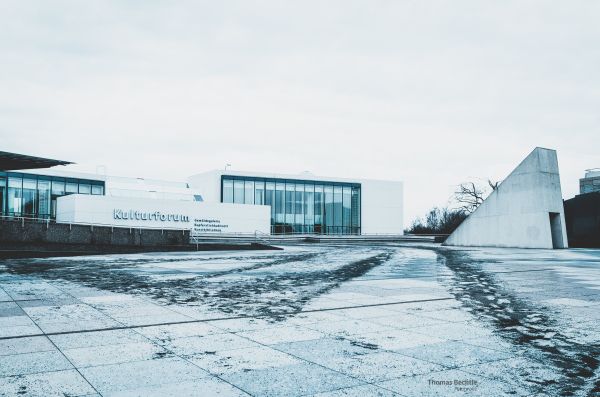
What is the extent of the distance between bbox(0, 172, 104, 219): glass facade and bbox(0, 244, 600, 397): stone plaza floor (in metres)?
45.7

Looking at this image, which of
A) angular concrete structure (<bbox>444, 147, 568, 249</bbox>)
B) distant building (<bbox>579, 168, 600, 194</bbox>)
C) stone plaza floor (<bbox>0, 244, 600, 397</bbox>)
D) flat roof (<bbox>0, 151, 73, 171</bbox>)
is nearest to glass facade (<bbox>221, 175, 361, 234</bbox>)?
distant building (<bbox>579, 168, 600, 194</bbox>)

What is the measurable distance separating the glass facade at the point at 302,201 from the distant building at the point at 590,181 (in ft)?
99.5

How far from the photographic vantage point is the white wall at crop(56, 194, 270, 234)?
47.5 m

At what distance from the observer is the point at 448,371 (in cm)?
456

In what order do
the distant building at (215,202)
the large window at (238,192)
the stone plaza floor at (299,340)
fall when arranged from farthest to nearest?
1. the large window at (238,192)
2. the distant building at (215,202)
3. the stone plaza floor at (299,340)

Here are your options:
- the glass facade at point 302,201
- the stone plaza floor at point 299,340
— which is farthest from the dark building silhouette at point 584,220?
the glass facade at point 302,201

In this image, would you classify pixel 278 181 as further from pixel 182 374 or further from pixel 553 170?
pixel 182 374

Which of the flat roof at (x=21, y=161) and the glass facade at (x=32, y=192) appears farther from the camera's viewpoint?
the glass facade at (x=32, y=192)

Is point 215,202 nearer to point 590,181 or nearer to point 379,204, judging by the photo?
point 379,204

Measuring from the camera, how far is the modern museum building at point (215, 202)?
164 ft

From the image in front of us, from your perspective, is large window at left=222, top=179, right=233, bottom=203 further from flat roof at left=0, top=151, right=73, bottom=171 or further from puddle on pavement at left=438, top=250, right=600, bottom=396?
puddle on pavement at left=438, top=250, right=600, bottom=396

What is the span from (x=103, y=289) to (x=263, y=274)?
4.71m

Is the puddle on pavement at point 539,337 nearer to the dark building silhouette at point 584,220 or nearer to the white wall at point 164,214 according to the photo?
the dark building silhouette at point 584,220

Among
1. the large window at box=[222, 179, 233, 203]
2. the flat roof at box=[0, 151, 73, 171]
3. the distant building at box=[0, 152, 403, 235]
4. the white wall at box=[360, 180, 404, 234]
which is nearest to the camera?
the flat roof at box=[0, 151, 73, 171]
